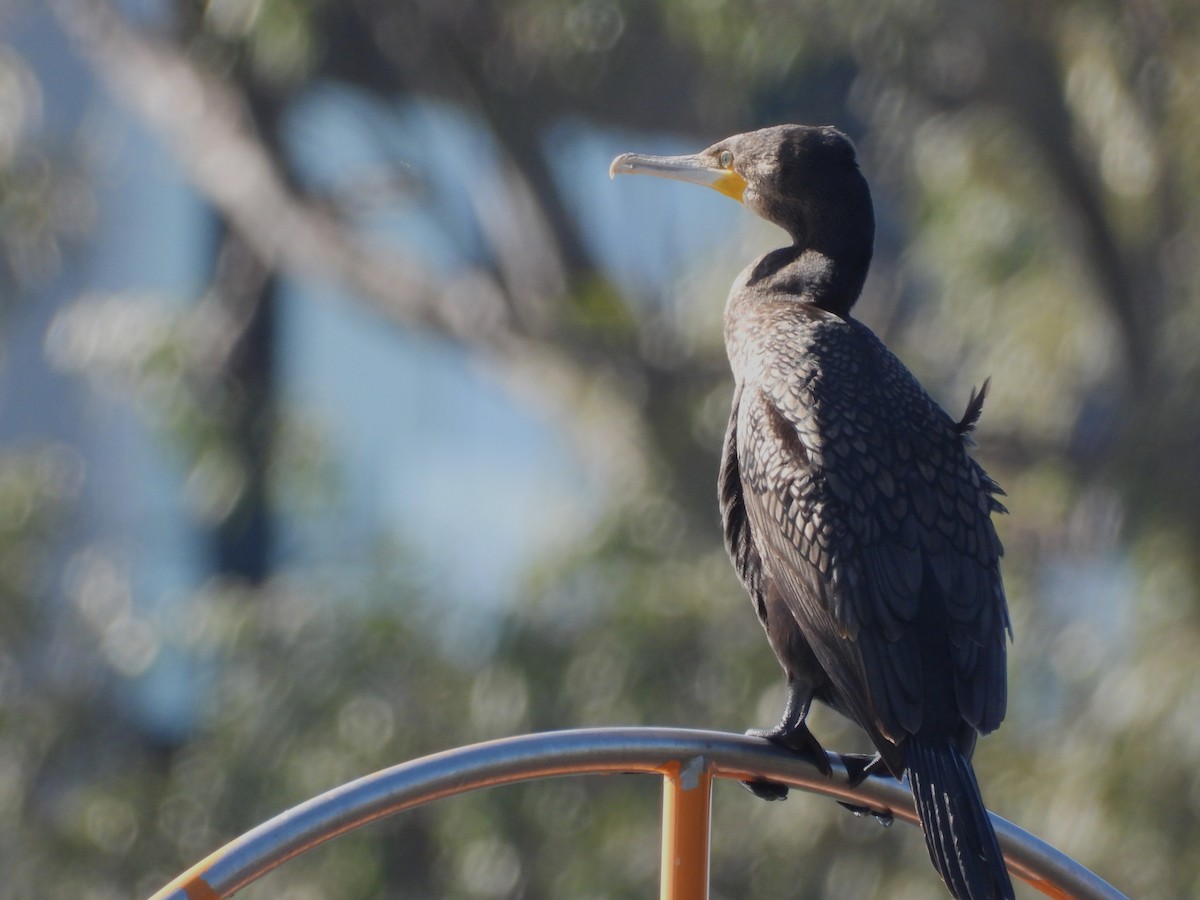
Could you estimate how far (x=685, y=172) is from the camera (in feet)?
10.8

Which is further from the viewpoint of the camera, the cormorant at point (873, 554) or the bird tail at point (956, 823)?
the cormorant at point (873, 554)

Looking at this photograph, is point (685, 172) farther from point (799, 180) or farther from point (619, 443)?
point (619, 443)

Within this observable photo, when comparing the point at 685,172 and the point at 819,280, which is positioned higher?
the point at 685,172

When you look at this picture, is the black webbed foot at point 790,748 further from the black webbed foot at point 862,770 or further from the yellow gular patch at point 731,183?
the yellow gular patch at point 731,183

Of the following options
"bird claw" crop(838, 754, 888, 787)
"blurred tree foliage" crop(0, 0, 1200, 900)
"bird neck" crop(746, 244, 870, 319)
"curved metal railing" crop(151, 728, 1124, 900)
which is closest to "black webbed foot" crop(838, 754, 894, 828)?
"bird claw" crop(838, 754, 888, 787)

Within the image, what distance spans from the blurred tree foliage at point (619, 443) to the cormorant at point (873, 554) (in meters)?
2.43

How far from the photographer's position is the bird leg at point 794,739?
8.08 feet

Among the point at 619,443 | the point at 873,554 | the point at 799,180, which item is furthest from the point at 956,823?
the point at 619,443

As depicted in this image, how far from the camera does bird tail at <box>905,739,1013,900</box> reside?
2.20 meters

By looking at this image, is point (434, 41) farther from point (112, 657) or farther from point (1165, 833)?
point (1165, 833)

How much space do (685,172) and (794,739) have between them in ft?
3.85

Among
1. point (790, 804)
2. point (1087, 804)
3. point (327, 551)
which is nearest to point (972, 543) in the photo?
point (1087, 804)

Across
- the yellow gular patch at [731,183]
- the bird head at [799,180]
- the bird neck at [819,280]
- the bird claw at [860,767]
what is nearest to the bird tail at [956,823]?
the bird claw at [860,767]

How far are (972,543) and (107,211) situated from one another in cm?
558
